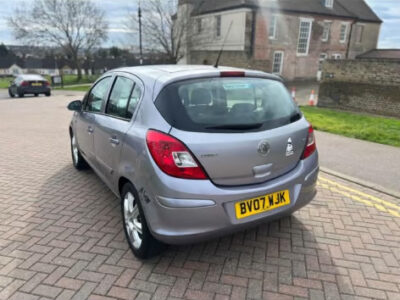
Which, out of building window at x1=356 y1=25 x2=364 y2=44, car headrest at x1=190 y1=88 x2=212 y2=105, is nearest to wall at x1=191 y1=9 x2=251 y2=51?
building window at x1=356 y1=25 x2=364 y2=44

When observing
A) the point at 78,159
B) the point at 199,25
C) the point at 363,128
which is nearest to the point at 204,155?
the point at 78,159

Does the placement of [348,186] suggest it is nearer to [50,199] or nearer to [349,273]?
[349,273]

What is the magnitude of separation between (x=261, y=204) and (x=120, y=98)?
179cm

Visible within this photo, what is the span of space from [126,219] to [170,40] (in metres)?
28.1

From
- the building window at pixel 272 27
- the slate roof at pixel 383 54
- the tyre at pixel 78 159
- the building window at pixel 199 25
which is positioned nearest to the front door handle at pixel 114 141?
the tyre at pixel 78 159

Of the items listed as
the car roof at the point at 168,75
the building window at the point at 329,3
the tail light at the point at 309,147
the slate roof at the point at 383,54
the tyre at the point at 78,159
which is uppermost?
the building window at the point at 329,3

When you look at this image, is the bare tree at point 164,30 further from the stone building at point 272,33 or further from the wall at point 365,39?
the wall at point 365,39

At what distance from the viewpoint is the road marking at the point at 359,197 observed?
13.0 ft

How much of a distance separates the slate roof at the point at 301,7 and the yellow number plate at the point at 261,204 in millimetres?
28701

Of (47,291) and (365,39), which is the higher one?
(365,39)

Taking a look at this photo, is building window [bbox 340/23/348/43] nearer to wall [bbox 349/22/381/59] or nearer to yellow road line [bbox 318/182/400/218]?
wall [bbox 349/22/381/59]

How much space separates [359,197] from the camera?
4309 millimetres

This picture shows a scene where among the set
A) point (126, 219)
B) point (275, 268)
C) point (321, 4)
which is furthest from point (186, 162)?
point (321, 4)

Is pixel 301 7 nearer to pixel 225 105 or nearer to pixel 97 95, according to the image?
pixel 97 95
